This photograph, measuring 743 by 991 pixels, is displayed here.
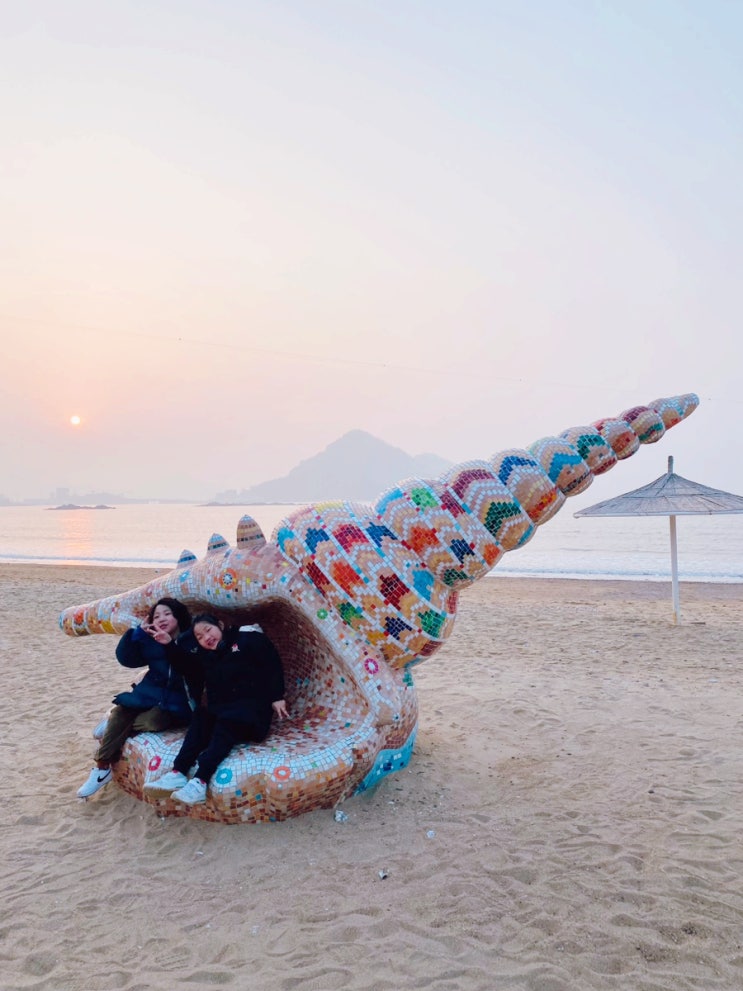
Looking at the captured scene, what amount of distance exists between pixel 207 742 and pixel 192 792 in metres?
0.31

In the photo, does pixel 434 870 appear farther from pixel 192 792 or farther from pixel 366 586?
pixel 366 586

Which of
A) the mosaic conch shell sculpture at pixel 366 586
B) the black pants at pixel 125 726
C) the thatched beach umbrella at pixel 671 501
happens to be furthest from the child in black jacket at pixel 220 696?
the thatched beach umbrella at pixel 671 501

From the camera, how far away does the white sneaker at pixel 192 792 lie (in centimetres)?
430

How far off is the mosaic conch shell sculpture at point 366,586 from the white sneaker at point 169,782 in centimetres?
9

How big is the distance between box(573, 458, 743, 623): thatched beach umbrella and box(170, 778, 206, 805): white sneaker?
9.46 meters

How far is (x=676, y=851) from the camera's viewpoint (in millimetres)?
4305

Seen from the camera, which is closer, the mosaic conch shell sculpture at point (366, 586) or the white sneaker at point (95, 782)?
the mosaic conch shell sculpture at point (366, 586)

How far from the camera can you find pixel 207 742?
14.8 ft

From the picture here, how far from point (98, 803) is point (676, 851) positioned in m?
3.76

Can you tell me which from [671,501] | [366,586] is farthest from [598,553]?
[366,586]

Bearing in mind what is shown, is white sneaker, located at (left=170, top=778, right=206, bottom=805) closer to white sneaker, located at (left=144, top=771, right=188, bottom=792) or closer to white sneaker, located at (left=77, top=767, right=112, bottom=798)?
white sneaker, located at (left=144, top=771, right=188, bottom=792)

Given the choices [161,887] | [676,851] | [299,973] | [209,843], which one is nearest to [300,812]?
[209,843]

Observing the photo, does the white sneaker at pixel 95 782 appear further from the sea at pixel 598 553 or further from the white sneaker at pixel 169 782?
the sea at pixel 598 553

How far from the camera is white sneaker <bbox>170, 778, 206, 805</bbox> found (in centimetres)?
430
